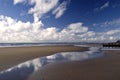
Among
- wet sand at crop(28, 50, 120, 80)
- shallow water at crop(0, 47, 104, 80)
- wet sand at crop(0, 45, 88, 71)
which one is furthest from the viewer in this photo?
wet sand at crop(0, 45, 88, 71)

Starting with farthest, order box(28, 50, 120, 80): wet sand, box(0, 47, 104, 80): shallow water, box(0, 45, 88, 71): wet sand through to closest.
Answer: box(0, 45, 88, 71): wet sand < box(0, 47, 104, 80): shallow water < box(28, 50, 120, 80): wet sand

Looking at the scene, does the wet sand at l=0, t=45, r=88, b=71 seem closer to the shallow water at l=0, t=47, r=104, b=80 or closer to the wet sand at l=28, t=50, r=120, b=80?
the shallow water at l=0, t=47, r=104, b=80

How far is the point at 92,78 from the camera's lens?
33.3 feet

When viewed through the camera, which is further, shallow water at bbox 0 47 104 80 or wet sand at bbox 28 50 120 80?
shallow water at bbox 0 47 104 80

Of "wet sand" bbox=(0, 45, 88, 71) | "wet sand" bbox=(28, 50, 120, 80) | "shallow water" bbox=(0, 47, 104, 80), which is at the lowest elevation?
"wet sand" bbox=(28, 50, 120, 80)

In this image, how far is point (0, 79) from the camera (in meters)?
9.59

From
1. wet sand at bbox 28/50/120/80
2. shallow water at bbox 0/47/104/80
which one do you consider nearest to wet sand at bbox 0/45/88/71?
shallow water at bbox 0/47/104/80

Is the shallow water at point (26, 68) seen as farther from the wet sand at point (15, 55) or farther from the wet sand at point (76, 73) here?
the wet sand at point (15, 55)

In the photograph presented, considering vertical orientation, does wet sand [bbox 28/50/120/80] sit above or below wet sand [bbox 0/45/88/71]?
below

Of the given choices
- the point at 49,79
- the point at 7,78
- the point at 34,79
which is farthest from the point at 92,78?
the point at 7,78

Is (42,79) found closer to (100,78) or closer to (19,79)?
(19,79)

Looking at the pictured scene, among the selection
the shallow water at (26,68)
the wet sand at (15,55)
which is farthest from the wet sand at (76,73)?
the wet sand at (15,55)

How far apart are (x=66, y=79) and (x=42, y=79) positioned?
1682 millimetres

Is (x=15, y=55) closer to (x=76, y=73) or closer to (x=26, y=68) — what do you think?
(x=26, y=68)
